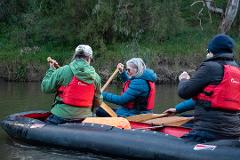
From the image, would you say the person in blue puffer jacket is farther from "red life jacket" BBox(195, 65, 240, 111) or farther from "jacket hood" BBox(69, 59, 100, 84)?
"red life jacket" BBox(195, 65, 240, 111)

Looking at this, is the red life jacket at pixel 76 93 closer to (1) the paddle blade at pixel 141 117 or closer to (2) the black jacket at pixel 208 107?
(1) the paddle blade at pixel 141 117

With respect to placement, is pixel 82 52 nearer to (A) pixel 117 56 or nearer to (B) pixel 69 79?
(B) pixel 69 79

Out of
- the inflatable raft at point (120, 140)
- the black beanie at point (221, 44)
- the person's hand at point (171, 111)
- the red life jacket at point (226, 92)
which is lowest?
the inflatable raft at point (120, 140)

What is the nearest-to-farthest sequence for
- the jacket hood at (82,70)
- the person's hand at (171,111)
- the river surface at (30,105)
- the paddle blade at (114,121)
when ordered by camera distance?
the paddle blade at (114,121), the river surface at (30,105), the jacket hood at (82,70), the person's hand at (171,111)

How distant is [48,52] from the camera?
784 inches

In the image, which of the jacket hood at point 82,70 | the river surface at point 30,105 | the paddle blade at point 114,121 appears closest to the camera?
the paddle blade at point 114,121

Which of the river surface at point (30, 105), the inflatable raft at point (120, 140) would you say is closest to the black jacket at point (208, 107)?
the inflatable raft at point (120, 140)

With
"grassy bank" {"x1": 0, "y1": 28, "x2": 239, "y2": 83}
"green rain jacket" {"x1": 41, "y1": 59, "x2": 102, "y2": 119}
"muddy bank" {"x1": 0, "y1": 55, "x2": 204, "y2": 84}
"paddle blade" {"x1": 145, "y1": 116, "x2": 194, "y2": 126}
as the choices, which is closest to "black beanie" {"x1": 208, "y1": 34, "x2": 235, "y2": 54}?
"paddle blade" {"x1": 145, "y1": 116, "x2": 194, "y2": 126}

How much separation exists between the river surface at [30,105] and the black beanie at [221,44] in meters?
1.80

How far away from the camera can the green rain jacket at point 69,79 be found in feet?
22.5

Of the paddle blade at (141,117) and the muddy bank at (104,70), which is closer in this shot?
the paddle blade at (141,117)

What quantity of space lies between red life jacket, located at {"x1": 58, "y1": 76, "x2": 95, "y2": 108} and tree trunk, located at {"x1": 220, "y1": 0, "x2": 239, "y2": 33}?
14762mm

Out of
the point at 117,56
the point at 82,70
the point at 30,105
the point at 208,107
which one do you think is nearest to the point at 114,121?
the point at 82,70

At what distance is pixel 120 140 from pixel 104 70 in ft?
36.7
